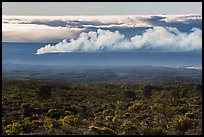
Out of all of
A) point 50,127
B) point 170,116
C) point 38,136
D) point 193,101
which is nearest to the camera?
point 38,136

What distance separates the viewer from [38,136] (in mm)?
27578

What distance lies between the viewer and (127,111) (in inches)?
1628

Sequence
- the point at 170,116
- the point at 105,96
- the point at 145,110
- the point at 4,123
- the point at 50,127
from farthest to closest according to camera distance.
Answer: the point at 105,96 < the point at 145,110 < the point at 170,116 < the point at 4,123 < the point at 50,127

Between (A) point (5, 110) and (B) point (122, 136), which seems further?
(A) point (5, 110)

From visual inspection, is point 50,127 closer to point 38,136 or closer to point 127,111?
point 38,136

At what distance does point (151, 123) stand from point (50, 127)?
27.8 feet

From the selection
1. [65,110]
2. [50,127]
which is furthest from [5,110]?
[50,127]

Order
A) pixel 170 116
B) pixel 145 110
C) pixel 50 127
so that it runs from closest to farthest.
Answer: pixel 50 127 → pixel 170 116 → pixel 145 110

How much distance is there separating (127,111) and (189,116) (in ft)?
24.7

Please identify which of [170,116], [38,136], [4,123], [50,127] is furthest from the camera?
[170,116]

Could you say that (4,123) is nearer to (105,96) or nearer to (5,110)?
(5,110)

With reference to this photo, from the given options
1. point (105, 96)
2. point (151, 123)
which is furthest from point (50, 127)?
point (105, 96)

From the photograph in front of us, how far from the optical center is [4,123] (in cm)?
3434

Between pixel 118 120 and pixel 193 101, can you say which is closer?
pixel 118 120
